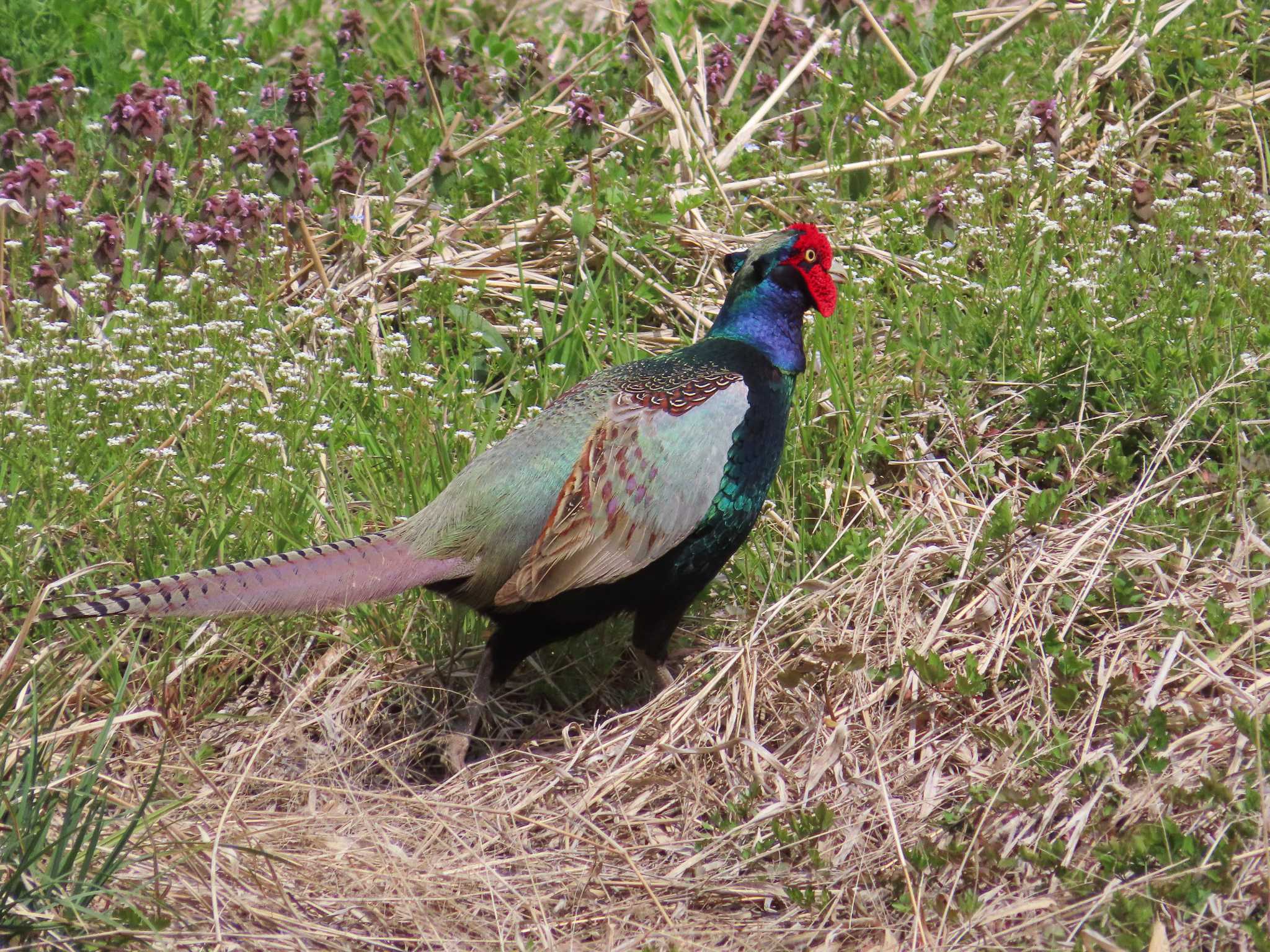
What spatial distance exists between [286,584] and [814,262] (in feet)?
4.78

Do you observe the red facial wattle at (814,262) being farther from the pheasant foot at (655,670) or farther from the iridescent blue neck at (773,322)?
the pheasant foot at (655,670)

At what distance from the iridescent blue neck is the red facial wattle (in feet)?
0.11

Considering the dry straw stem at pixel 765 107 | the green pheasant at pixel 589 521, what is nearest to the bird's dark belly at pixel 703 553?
the green pheasant at pixel 589 521

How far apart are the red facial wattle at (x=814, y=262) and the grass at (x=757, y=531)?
1.00 ft

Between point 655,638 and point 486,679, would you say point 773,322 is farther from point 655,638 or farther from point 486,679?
point 486,679

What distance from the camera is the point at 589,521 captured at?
10.2ft

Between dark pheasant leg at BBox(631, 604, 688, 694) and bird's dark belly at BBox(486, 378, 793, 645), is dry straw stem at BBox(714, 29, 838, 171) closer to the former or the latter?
bird's dark belly at BBox(486, 378, 793, 645)

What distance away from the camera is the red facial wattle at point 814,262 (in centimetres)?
342

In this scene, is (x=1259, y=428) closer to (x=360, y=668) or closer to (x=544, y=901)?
(x=544, y=901)

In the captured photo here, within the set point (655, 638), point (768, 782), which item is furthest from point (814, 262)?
point (768, 782)

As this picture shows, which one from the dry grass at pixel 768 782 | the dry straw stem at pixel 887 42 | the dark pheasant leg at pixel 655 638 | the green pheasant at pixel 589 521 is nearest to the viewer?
the dry grass at pixel 768 782

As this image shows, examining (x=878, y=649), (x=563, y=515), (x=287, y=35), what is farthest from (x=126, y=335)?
(x=287, y=35)

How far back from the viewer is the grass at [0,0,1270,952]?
8.64ft

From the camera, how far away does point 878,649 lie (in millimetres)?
3217
